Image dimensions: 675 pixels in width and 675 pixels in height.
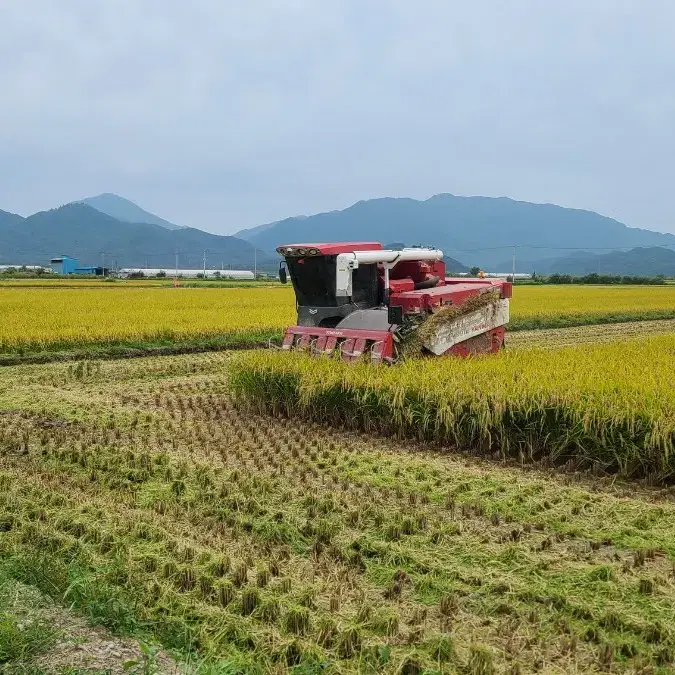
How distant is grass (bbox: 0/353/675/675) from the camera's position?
134 inches

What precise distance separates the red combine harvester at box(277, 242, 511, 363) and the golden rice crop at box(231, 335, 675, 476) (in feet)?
1.99

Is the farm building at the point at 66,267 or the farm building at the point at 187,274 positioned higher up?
the farm building at the point at 66,267

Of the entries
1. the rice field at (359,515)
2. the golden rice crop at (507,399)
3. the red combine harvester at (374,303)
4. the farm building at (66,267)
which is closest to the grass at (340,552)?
the rice field at (359,515)

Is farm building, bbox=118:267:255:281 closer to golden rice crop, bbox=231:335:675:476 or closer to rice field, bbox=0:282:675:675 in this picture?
golden rice crop, bbox=231:335:675:476

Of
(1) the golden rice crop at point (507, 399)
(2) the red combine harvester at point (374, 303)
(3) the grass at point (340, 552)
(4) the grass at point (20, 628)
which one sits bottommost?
(3) the grass at point (340, 552)

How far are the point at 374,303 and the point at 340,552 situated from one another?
5.97 metres

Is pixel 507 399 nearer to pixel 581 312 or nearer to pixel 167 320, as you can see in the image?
pixel 167 320

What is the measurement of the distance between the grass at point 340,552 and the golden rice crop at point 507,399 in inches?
14.5

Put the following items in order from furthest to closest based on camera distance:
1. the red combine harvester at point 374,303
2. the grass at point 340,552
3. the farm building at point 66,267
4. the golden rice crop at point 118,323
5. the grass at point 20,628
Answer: the farm building at point 66,267 < the golden rice crop at point 118,323 < the red combine harvester at point 374,303 < the grass at point 340,552 < the grass at point 20,628

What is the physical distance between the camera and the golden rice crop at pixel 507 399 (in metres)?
6.13

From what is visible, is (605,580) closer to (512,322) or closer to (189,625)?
(189,625)

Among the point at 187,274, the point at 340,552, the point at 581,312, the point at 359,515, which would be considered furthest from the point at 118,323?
the point at 187,274

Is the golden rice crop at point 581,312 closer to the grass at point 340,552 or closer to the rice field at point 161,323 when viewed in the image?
the rice field at point 161,323

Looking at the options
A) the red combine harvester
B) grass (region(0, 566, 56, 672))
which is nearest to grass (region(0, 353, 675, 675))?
grass (region(0, 566, 56, 672))
